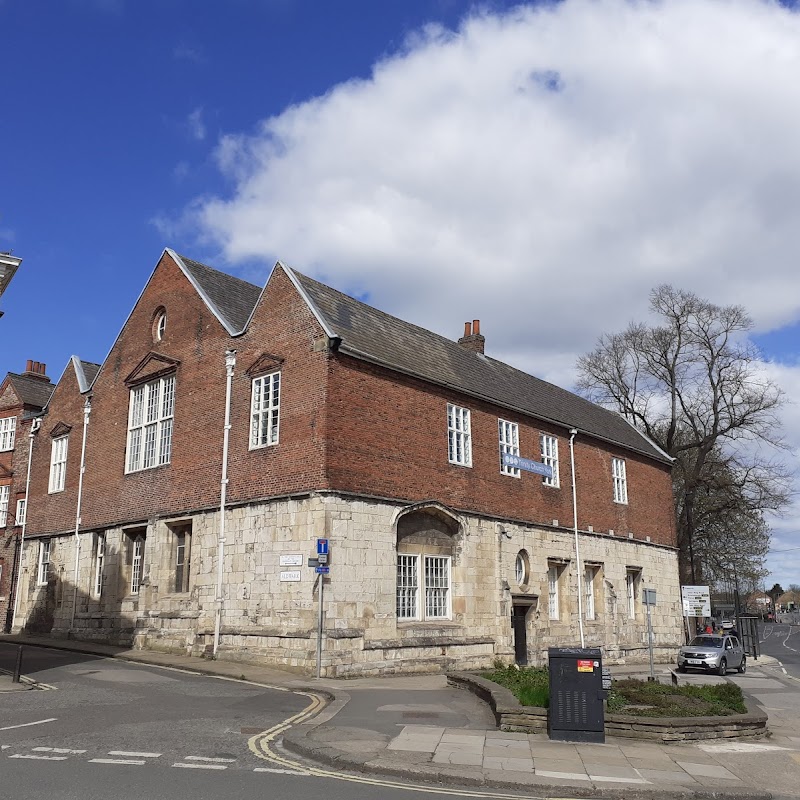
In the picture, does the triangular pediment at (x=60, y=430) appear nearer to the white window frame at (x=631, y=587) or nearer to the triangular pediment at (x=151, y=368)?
the triangular pediment at (x=151, y=368)

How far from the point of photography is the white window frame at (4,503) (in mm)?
36500

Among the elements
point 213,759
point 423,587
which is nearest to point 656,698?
point 213,759

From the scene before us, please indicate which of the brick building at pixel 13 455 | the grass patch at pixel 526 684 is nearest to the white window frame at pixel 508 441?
the grass patch at pixel 526 684

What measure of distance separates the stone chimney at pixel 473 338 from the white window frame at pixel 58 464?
16.7m

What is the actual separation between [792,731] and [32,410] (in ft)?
115

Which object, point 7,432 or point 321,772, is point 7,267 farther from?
point 7,432

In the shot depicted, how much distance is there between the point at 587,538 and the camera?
3112cm

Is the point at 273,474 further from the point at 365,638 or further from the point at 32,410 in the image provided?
the point at 32,410

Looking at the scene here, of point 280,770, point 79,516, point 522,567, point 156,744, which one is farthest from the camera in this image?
point 79,516

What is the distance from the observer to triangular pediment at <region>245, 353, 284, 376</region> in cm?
2234

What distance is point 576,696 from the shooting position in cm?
1123

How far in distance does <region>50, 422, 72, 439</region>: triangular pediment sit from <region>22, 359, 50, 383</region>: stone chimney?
440 inches

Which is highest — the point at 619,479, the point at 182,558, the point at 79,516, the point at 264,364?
the point at 264,364

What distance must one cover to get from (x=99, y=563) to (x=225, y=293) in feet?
33.9
